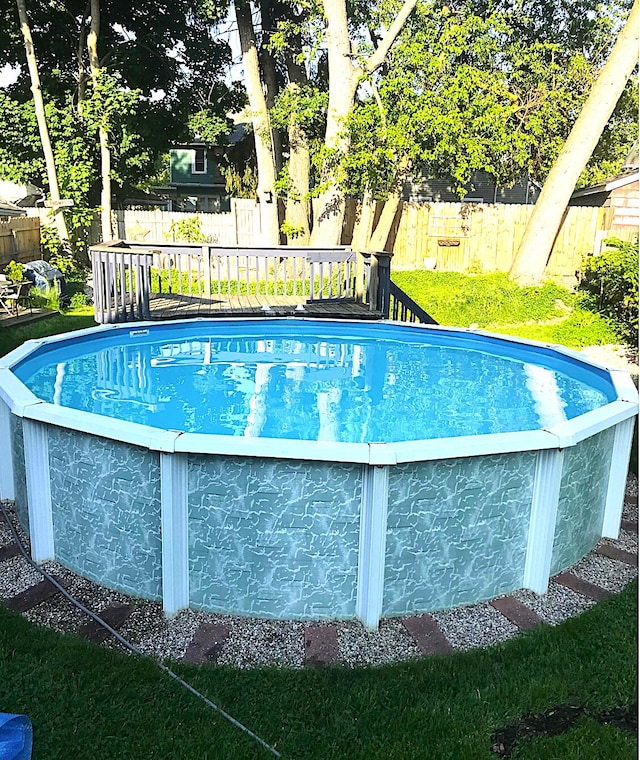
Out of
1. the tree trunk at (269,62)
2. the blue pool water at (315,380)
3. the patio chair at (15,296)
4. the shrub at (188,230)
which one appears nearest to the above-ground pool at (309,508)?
the blue pool water at (315,380)

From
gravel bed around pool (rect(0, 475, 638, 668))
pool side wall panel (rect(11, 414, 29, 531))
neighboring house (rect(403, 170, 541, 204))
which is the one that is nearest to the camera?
gravel bed around pool (rect(0, 475, 638, 668))

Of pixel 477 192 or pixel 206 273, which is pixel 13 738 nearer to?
Result: pixel 206 273

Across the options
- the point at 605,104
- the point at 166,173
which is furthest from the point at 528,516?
the point at 166,173

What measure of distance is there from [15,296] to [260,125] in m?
8.49

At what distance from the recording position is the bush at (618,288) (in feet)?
35.1

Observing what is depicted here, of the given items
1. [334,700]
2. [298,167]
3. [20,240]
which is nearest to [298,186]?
[298,167]

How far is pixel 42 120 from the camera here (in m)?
16.0

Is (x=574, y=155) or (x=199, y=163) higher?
(x=199, y=163)

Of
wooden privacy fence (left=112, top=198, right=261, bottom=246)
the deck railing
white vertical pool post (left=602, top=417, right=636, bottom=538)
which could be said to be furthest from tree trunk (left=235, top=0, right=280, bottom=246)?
white vertical pool post (left=602, top=417, right=636, bottom=538)

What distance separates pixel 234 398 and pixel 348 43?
434 inches

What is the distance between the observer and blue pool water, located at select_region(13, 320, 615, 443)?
5637 mm

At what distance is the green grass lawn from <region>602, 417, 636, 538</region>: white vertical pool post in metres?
1.08

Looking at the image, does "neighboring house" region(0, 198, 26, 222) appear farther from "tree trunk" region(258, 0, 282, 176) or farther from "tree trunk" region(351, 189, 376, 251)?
"tree trunk" region(351, 189, 376, 251)

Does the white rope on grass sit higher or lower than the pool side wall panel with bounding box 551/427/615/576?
lower
